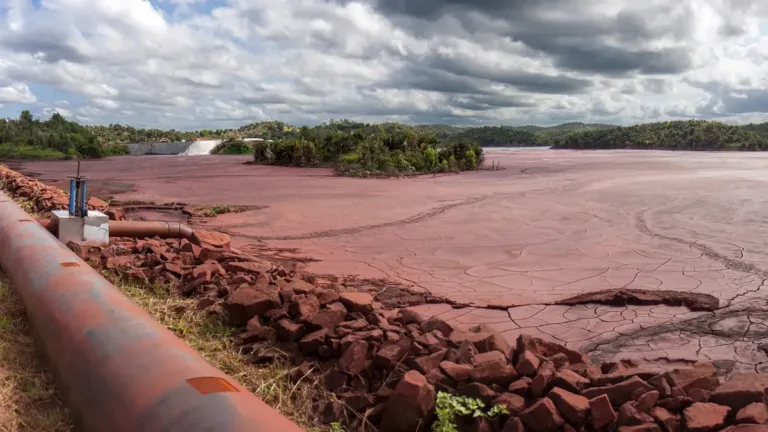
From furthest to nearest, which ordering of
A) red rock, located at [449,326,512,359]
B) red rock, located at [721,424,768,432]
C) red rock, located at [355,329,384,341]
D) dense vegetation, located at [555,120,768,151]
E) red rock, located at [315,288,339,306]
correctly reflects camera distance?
1. dense vegetation, located at [555,120,768,151]
2. red rock, located at [315,288,339,306]
3. red rock, located at [355,329,384,341]
4. red rock, located at [449,326,512,359]
5. red rock, located at [721,424,768,432]

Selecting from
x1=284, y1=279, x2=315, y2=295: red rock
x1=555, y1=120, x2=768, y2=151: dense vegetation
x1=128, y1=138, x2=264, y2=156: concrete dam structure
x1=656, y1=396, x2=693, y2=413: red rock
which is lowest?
x1=656, y1=396, x2=693, y2=413: red rock

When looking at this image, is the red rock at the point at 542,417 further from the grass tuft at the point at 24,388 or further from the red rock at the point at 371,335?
the grass tuft at the point at 24,388

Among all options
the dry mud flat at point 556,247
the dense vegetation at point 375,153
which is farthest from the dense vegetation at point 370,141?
the dry mud flat at point 556,247

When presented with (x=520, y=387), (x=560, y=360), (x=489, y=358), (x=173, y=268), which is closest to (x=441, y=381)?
(x=489, y=358)

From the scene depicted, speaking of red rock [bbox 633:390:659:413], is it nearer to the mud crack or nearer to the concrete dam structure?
the mud crack

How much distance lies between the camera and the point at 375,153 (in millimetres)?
23719

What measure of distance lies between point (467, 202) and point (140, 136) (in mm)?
54947

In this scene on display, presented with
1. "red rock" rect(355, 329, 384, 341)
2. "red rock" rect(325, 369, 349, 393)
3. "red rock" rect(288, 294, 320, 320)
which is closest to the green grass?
"red rock" rect(288, 294, 320, 320)

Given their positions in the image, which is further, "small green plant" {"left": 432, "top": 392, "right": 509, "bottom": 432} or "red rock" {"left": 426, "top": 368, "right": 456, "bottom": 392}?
"red rock" {"left": 426, "top": 368, "right": 456, "bottom": 392}

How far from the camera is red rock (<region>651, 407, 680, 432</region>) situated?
277cm

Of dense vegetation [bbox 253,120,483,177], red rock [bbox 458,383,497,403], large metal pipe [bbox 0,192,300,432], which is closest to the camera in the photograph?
large metal pipe [bbox 0,192,300,432]

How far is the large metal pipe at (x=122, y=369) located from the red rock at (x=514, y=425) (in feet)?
3.60

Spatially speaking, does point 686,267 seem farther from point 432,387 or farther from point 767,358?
point 432,387

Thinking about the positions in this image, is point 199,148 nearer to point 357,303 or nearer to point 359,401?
point 357,303
